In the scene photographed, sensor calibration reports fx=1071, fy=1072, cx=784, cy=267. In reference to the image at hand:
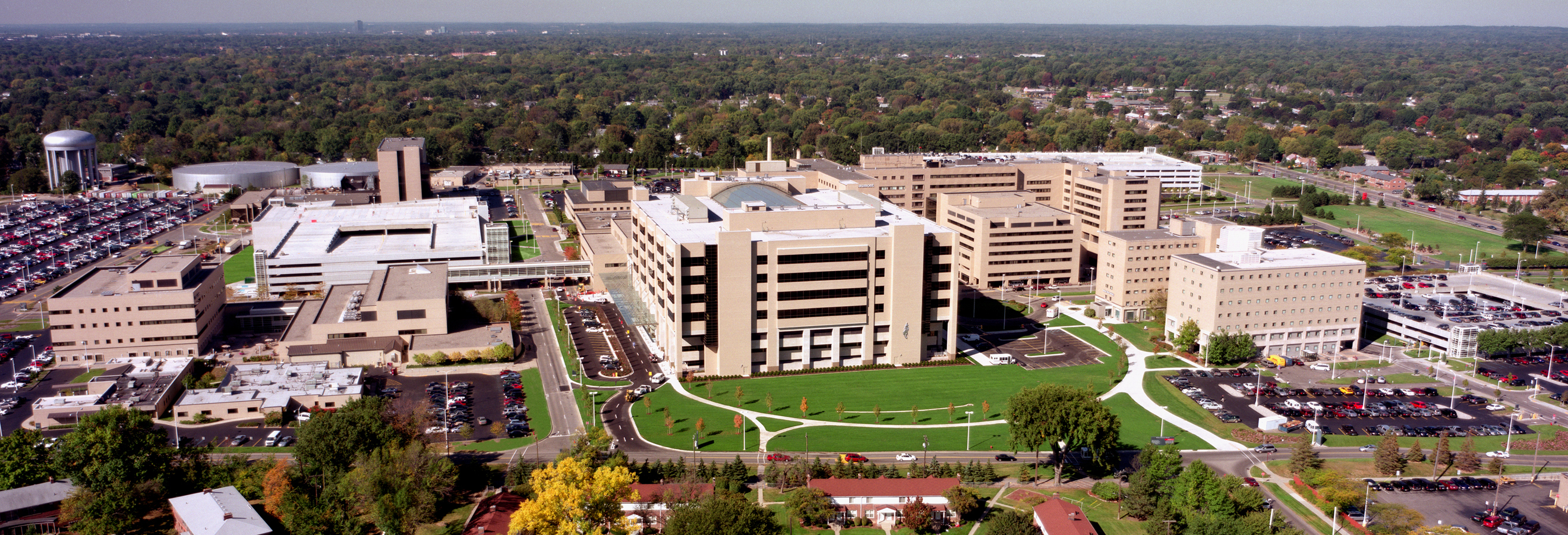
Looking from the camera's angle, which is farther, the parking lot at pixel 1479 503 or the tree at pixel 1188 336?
the tree at pixel 1188 336

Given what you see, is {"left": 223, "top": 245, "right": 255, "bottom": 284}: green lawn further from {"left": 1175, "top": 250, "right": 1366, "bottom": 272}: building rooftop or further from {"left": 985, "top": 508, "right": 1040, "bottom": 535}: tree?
{"left": 1175, "top": 250, "right": 1366, "bottom": 272}: building rooftop

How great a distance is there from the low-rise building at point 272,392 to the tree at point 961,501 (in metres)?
32.4

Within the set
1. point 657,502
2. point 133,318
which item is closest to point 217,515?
point 657,502

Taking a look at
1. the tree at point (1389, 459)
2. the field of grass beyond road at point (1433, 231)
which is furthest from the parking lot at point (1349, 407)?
the field of grass beyond road at point (1433, 231)

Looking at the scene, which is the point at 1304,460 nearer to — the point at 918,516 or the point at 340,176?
the point at 918,516

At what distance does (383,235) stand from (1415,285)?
94081 millimetres

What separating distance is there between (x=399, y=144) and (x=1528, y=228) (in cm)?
12553

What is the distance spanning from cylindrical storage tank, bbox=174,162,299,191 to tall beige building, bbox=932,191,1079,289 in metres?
98.5

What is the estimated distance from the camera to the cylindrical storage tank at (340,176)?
140 metres

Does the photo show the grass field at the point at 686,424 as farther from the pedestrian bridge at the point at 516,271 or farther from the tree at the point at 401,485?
the pedestrian bridge at the point at 516,271

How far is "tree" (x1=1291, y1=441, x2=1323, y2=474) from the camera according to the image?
51812 mm

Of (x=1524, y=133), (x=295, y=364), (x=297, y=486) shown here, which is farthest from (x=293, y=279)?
(x=1524, y=133)

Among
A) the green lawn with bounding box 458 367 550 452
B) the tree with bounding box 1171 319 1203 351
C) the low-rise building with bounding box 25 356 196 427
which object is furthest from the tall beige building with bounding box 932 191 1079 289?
the low-rise building with bounding box 25 356 196 427

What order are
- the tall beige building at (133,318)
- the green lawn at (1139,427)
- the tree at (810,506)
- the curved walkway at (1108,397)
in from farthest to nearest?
the tall beige building at (133,318) → the curved walkway at (1108,397) → the green lawn at (1139,427) → the tree at (810,506)
